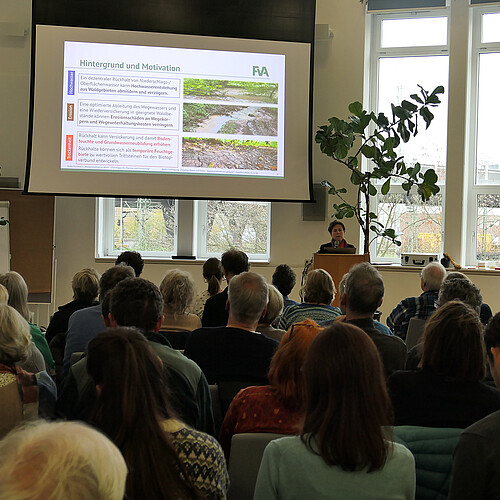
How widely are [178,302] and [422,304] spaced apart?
163 cm

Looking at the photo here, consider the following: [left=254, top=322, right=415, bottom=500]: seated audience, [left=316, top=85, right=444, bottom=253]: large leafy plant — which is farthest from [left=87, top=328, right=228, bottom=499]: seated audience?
[left=316, top=85, right=444, bottom=253]: large leafy plant

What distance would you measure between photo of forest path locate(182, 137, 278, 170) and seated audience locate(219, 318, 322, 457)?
551cm

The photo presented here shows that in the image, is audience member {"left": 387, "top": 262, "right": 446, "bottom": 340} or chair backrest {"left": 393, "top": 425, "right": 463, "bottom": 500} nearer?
chair backrest {"left": 393, "top": 425, "right": 463, "bottom": 500}

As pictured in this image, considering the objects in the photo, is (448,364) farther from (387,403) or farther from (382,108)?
(382,108)

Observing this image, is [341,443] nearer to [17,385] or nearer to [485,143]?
[17,385]

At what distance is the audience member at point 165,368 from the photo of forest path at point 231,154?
5.04 metres

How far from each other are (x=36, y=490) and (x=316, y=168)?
293 inches

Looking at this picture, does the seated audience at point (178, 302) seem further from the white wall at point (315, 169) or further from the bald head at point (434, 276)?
the white wall at point (315, 169)

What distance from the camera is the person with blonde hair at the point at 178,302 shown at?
3695 millimetres

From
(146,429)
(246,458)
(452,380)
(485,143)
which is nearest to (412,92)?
(485,143)

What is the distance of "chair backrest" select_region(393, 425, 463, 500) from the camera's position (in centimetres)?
192

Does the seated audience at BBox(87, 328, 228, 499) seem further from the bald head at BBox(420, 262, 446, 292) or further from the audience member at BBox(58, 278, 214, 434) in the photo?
the bald head at BBox(420, 262, 446, 292)

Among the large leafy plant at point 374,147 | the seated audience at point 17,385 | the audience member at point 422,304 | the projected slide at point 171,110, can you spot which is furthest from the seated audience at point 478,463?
the projected slide at point 171,110

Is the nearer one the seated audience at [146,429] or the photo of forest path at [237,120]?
the seated audience at [146,429]
